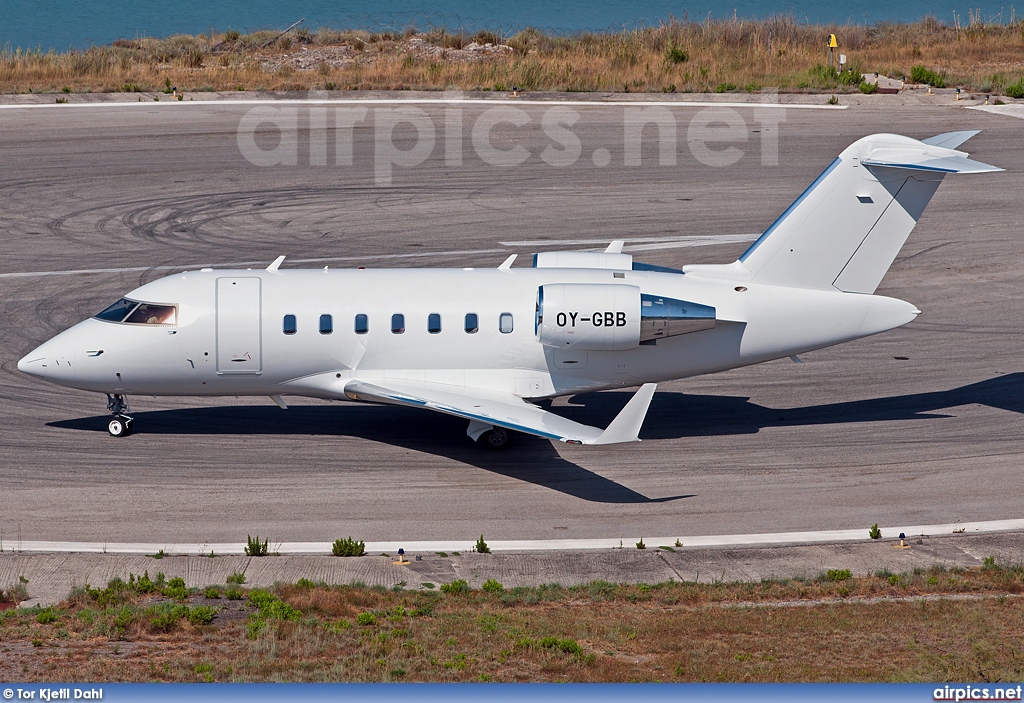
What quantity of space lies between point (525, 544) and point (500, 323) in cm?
480

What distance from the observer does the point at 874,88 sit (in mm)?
51906

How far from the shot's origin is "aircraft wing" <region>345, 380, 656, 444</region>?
749 inches

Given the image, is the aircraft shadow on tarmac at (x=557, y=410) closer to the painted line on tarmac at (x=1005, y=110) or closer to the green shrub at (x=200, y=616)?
the green shrub at (x=200, y=616)

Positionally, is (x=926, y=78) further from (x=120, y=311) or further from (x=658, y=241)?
(x=120, y=311)

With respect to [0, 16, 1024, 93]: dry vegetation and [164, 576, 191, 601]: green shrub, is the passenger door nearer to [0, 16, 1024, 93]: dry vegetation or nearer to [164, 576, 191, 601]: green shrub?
[164, 576, 191, 601]: green shrub

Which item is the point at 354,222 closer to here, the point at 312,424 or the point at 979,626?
the point at 312,424

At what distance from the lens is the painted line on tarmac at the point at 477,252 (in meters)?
32.5

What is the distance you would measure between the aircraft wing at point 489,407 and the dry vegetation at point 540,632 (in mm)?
3286

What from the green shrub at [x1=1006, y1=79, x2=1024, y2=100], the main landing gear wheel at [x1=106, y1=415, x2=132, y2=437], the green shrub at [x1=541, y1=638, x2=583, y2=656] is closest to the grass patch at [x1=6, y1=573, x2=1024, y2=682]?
the green shrub at [x1=541, y1=638, x2=583, y2=656]

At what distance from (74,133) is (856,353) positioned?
103 feet

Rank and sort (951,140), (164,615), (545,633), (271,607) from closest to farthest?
(545,633)
(164,615)
(271,607)
(951,140)

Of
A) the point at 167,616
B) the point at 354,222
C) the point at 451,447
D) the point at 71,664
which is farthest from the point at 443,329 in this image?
the point at 354,222

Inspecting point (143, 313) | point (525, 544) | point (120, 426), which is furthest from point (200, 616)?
point (120, 426)

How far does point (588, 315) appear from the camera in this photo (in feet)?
70.3
